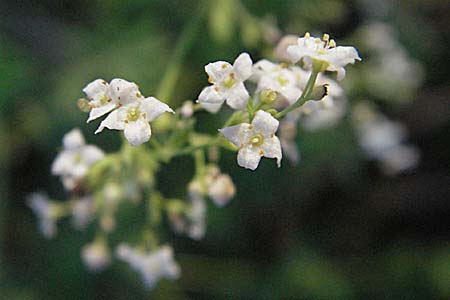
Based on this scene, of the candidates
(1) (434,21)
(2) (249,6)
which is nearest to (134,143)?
(2) (249,6)

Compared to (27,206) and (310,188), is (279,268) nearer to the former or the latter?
(310,188)

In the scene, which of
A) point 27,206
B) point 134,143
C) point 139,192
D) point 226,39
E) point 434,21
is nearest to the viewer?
point 134,143

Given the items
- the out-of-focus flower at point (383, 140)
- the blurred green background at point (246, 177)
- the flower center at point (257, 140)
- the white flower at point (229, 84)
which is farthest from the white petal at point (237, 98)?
the out-of-focus flower at point (383, 140)

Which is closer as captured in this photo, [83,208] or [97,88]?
[97,88]

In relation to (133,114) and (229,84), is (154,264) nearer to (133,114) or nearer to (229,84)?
(133,114)

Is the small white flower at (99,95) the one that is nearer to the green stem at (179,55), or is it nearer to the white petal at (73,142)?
the white petal at (73,142)

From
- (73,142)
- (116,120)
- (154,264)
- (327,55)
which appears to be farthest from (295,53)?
(154,264)

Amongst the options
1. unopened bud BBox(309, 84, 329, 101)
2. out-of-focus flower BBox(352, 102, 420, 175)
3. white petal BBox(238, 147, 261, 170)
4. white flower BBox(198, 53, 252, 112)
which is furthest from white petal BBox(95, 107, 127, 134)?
out-of-focus flower BBox(352, 102, 420, 175)
